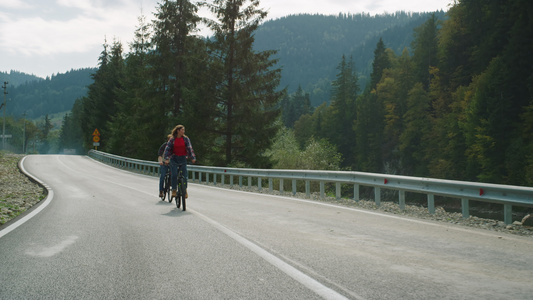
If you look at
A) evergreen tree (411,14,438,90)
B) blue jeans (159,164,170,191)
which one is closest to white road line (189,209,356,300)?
blue jeans (159,164,170,191)

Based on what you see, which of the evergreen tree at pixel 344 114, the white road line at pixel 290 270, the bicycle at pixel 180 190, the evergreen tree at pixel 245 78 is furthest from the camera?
the evergreen tree at pixel 344 114

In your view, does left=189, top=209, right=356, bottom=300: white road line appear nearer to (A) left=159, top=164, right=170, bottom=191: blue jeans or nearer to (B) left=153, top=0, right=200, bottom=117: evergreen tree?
(A) left=159, top=164, right=170, bottom=191: blue jeans

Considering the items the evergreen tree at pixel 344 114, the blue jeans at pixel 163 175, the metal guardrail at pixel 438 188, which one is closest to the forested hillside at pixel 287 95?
the metal guardrail at pixel 438 188

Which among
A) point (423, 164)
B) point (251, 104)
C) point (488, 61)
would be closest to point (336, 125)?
point (423, 164)

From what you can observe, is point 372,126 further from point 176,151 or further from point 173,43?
point 176,151

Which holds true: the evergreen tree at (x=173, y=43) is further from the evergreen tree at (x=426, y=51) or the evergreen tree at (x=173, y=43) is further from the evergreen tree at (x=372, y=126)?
the evergreen tree at (x=372, y=126)

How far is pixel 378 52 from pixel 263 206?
271 ft

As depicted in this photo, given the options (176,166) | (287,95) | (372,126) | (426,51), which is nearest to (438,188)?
(176,166)

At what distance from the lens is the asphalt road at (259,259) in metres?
3.94

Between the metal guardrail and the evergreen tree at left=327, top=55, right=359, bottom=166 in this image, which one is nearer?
the metal guardrail

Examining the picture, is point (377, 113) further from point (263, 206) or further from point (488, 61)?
point (263, 206)

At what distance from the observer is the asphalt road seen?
3.94 m

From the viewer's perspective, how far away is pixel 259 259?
5.18 meters

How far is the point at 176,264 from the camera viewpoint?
4973mm
